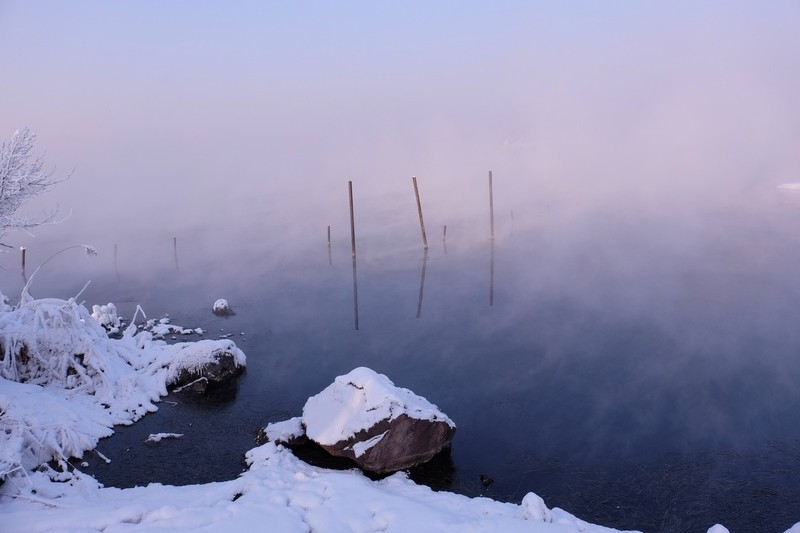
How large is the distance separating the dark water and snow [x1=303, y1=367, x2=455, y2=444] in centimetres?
162

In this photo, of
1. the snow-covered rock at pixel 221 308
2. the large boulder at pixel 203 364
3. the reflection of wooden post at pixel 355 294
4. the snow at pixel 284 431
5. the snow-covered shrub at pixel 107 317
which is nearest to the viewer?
the snow at pixel 284 431

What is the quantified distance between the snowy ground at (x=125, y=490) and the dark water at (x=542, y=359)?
119 centimetres

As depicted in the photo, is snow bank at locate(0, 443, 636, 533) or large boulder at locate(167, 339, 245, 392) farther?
large boulder at locate(167, 339, 245, 392)

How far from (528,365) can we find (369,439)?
9253 mm

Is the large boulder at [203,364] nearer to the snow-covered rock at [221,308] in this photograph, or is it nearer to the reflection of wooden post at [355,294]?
the snow-covered rock at [221,308]

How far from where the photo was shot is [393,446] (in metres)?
13.8

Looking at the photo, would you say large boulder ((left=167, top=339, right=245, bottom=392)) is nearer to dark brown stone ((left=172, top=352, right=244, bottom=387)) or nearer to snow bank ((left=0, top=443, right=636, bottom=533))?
dark brown stone ((left=172, top=352, right=244, bottom=387))

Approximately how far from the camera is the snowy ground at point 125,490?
10.2m

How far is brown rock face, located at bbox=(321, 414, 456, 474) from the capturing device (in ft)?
44.8

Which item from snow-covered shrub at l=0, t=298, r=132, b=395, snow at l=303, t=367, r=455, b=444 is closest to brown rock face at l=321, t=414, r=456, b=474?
snow at l=303, t=367, r=455, b=444

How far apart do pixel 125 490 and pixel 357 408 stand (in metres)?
5.71

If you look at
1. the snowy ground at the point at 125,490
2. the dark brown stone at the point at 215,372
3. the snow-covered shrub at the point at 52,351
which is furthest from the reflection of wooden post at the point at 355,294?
the snow-covered shrub at the point at 52,351

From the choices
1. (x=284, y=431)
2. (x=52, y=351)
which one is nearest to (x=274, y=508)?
(x=284, y=431)

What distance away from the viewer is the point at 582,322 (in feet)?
84.0
